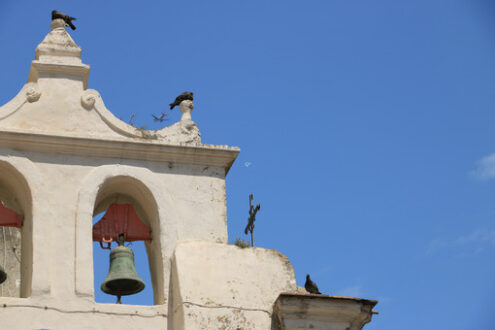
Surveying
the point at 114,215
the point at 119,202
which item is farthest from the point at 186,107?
the point at 114,215

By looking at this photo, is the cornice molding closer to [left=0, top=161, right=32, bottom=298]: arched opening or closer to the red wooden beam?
[left=0, top=161, right=32, bottom=298]: arched opening

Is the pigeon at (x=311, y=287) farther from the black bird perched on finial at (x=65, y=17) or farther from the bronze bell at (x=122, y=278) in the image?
the black bird perched on finial at (x=65, y=17)

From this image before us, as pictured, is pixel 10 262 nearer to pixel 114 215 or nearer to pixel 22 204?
pixel 114 215

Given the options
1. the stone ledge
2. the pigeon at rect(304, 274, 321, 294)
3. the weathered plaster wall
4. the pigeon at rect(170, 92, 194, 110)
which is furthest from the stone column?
the stone ledge

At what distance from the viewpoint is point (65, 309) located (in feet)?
45.8

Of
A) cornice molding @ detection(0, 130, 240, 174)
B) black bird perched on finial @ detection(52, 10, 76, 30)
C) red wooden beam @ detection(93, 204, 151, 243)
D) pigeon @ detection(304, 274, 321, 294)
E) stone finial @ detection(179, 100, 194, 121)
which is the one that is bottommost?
pigeon @ detection(304, 274, 321, 294)

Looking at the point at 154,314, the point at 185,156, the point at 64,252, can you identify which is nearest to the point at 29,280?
the point at 64,252

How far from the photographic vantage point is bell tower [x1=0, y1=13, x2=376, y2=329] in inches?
555

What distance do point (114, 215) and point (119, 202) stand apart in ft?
0.61

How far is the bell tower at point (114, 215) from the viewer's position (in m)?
14.1

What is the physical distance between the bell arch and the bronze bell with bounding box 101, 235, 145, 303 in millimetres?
291

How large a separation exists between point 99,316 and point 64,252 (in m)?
0.92

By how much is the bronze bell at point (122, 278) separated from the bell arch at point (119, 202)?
291mm

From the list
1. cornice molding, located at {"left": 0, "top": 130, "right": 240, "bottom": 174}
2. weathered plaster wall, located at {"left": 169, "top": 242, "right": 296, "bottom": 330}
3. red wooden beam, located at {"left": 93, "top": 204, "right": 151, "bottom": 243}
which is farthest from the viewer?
red wooden beam, located at {"left": 93, "top": 204, "right": 151, "bottom": 243}
